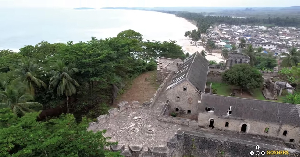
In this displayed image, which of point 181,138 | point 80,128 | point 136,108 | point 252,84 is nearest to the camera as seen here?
point 80,128

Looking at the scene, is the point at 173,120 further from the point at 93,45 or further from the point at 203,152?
the point at 93,45

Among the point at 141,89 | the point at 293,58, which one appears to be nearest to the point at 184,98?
the point at 141,89

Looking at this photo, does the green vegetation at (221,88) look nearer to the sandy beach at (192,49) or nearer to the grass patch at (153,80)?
A: the grass patch at (153,80)

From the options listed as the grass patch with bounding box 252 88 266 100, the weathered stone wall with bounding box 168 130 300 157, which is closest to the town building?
the weathered stone wall with bounding box 168 130 300 157

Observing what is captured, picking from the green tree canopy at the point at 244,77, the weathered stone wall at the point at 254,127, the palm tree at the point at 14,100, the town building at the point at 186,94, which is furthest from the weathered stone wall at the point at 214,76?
the palm tree at the point at 14,100

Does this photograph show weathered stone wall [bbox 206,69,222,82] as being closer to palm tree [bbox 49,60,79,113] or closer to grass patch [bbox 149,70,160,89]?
grass patch [bbox 149,70,160,89]

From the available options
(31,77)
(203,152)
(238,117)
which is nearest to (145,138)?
(203,152)

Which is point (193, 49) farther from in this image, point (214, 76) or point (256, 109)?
point (256, 109)
